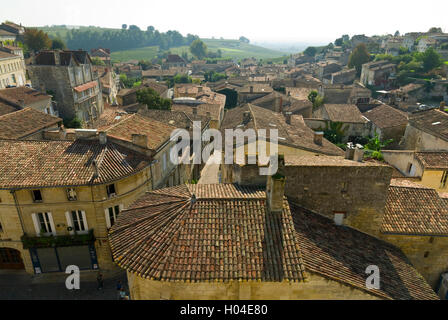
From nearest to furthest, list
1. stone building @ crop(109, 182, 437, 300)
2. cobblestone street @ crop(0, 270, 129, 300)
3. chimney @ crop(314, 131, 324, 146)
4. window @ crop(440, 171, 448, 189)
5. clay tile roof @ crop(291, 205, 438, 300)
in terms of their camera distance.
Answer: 1. stone building @ crop(109, 182, 437, 300)
2. clay tile roof @ crop(291, 205, 438, 300)
3. cobblestone street @ crop(0, 270, 129, 300)
4. window @ crop(440, 171, 448, 189)
5. chimney @ crop(314, 131, 324, 146)

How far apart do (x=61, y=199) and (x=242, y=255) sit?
1498 cm

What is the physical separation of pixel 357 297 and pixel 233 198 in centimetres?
744

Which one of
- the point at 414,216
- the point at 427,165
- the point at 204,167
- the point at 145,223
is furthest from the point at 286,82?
the point at 145,223

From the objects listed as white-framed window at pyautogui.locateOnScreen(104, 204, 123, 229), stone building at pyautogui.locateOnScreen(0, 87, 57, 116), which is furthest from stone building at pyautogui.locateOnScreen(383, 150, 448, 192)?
stone building at pyautogui.locateOnScreen(0, 87, 57, 116)

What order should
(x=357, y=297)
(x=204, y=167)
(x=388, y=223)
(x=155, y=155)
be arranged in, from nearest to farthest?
(x=357, y=297), (x=388, y=223), (x=155, y=155), (x=204, y=167)

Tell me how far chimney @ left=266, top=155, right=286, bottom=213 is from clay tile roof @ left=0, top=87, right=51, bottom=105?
40.0 m

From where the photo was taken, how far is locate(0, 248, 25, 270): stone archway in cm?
2305

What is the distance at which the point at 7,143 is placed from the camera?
23.7m

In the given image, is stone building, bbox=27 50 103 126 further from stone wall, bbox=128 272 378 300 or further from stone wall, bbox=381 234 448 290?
stone wall, bbox=381 234 448 290

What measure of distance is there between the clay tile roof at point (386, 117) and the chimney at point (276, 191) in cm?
3679

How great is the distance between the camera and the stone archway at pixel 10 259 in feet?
75.6

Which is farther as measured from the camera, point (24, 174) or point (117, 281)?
point (117, 281)

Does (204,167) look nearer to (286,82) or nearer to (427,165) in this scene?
(427,165)

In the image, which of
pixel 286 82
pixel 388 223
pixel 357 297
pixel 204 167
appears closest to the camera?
pixel 357 297
